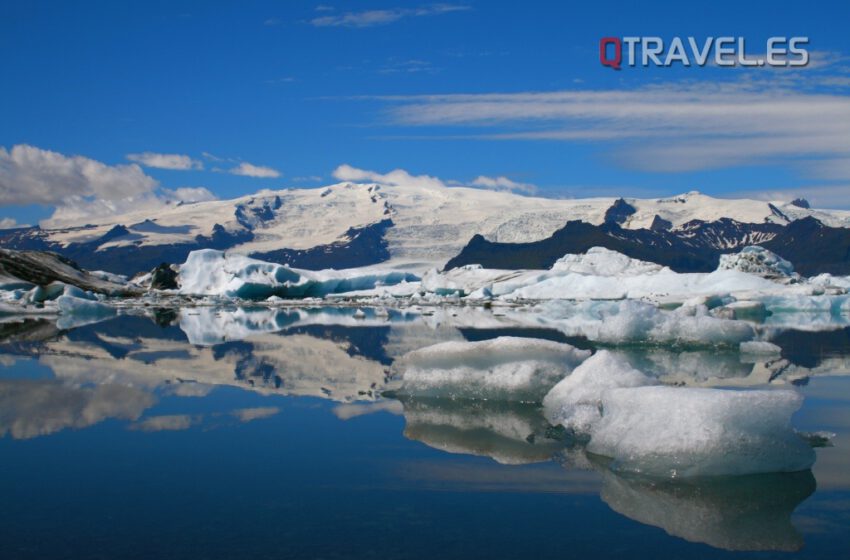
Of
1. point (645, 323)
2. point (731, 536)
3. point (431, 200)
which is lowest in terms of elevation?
point (731, 536)

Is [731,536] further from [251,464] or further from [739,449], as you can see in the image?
[251,464]

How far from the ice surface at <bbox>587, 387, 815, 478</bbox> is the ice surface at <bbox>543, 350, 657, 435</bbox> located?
1143 millimetres

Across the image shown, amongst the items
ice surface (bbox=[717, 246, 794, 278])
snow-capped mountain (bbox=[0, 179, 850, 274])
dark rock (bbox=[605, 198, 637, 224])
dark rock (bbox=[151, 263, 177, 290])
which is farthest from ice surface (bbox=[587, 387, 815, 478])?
dark rock (bbox=[605, 198, 637, 224])

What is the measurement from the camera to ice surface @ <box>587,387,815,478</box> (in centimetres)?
560

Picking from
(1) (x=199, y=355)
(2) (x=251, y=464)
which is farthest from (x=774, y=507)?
(1) (x=199, y=355)

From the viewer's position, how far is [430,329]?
22797 mm

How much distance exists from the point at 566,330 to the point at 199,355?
10.5m

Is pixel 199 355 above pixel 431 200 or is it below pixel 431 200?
below

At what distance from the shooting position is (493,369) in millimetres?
8828

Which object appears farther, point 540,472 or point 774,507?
point 540,472

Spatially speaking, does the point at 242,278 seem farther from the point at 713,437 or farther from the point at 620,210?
the point at 620,210

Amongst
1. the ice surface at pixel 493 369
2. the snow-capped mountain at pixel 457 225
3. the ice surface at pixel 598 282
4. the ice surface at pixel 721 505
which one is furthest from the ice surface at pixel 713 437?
the snow-capped mountain at pixel 457 225

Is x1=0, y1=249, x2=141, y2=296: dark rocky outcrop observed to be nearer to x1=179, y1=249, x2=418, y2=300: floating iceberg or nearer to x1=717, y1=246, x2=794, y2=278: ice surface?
x1=179, y1=249, x2=418, y2=300: floating iceberg

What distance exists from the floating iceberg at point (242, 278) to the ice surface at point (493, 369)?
124ft
